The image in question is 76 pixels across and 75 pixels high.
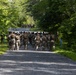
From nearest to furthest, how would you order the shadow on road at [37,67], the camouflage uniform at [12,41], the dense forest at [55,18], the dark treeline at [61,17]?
the shadow on road at [37,67] < the dark treeline at [61,17] < the dense forest at [55,18] < the camouflage uniform at [12,41]

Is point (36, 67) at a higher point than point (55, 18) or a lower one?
lower

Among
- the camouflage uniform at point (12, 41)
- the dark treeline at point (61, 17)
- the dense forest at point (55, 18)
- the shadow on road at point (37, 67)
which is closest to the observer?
the shadow on road at point (37, 67)

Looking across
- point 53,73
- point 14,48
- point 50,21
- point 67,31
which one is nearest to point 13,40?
point 14,48

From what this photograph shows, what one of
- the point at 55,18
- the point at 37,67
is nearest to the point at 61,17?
the point at 55,18

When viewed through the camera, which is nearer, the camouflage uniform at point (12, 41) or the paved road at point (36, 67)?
the paved road at point (36, 67)

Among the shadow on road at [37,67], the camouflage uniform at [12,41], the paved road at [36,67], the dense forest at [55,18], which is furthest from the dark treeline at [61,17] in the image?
the shadow on road at [37,67]

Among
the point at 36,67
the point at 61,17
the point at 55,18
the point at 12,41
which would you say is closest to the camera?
the point at 36,67

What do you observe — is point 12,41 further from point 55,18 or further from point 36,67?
point 36,67

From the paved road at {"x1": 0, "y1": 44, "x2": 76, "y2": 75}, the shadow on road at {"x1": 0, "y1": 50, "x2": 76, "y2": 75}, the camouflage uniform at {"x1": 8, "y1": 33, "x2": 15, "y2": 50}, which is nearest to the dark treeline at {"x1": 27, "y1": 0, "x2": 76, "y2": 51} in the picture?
the camouflage uniform at {"x1": 8, "y1": 33, "x2": 15, "y2": 50}

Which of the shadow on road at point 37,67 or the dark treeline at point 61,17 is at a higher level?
the dark treeline at point 61,17

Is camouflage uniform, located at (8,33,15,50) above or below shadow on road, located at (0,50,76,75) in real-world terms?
above

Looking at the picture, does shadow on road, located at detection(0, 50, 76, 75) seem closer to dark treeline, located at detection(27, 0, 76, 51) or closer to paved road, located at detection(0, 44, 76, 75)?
paved road, located at detection(0, 44, 76, 75)

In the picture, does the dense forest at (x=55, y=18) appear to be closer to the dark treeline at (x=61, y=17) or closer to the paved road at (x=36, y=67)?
the dark treeline at (x=61, y=17)

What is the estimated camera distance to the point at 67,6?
133 feet
